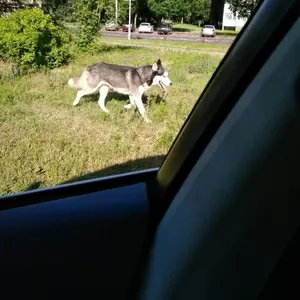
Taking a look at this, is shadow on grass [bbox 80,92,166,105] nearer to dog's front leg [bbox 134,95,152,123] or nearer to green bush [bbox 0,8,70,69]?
dog's front leg [bbox 134,95,152,123]

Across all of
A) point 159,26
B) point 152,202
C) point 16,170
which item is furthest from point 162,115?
point 159,26

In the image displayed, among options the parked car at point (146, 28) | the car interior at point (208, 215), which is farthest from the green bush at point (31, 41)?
the parked car at point (146, 28)

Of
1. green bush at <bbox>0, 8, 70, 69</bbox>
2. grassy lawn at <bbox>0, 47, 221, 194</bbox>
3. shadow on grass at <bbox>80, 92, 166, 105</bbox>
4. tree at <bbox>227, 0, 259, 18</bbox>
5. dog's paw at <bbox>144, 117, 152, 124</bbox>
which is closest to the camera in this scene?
tree at <bbox>227, 0, 259, 18</bbox>

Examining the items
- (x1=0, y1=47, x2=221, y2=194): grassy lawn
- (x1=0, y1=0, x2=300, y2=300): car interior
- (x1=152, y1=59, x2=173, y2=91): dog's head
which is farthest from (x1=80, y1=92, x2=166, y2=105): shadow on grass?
(x1=0, y1=0, x2=300, y2=300): car interior

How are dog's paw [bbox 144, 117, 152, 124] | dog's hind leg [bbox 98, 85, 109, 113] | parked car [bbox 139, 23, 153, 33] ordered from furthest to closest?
parked car [bbox 139, 23, 153, 33] < dog's hind leg [bbox 98, 85, 109, 113] < dog's paw [bbox 144, 117, 152, 124]

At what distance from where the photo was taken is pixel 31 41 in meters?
12.9

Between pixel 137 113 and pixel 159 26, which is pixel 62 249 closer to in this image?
pixel 137 113

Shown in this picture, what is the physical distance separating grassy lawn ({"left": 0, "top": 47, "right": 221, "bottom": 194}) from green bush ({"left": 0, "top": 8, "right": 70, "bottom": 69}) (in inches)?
39.6

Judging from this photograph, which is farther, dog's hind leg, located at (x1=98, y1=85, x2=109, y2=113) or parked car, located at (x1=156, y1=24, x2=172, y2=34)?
parked car, located at (x1=156, y1=24, x2=172, y2=34)

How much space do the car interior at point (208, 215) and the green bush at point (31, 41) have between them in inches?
470

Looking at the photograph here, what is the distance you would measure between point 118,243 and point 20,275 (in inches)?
7.5

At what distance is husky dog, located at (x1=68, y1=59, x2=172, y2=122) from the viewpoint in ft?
28.9

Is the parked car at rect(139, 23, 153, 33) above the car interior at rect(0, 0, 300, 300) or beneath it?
beneath

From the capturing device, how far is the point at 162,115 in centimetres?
807
